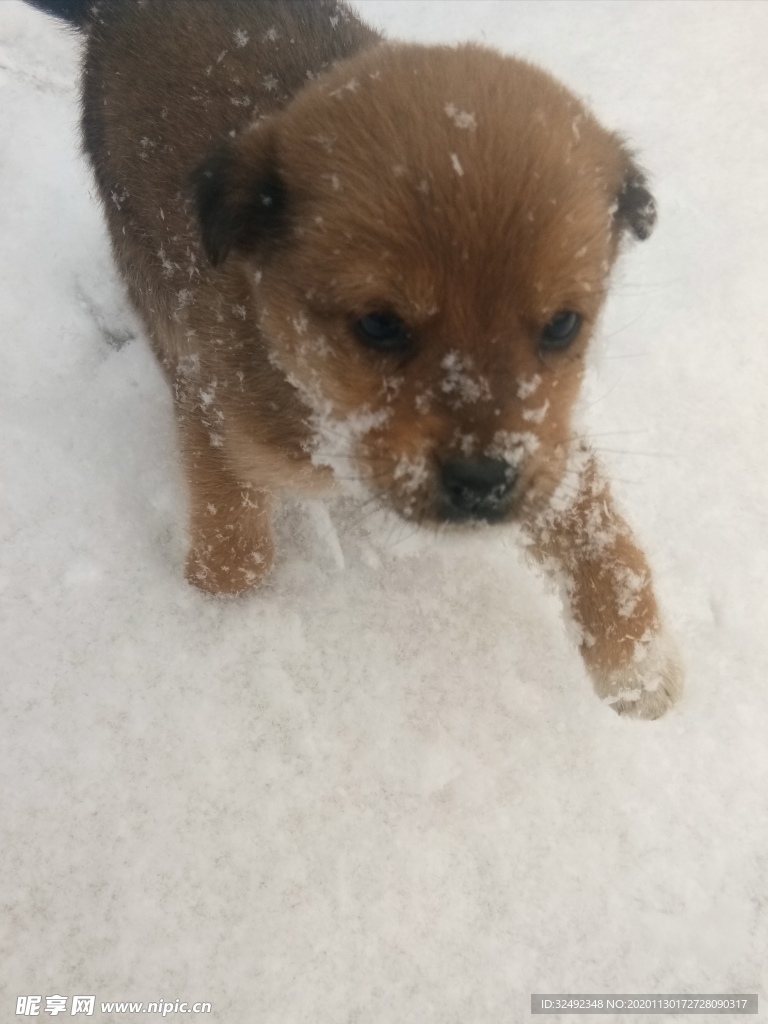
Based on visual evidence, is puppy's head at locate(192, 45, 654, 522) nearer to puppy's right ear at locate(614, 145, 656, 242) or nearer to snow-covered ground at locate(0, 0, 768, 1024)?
puppy's right ear at locate(614, 145, 656, 242)

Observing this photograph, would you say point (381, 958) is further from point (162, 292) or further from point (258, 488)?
point (162, 292)

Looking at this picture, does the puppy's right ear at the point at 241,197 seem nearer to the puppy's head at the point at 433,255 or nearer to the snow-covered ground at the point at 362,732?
the puppy's head at the point at 433,255

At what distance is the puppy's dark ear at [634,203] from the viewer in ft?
6.28

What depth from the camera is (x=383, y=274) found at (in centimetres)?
153

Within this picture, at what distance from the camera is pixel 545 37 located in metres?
3.90

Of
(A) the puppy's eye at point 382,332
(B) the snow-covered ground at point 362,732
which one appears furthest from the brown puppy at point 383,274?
(B) the snow-covered ground at point 362,732

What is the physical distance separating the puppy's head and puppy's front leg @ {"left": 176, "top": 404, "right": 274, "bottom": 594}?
1.97 feet

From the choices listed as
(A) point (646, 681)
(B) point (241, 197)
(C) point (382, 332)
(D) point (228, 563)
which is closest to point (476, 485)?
(C) point (382, 332)

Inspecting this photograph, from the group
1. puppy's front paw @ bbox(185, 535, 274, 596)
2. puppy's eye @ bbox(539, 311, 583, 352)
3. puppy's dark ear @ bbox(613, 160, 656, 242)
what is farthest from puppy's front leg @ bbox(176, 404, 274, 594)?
puppy's dark ear @ bbox(613, 160, 656, 242)

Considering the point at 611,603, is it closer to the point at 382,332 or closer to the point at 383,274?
the point at 382,332

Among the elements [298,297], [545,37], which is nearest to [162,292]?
[298,297]

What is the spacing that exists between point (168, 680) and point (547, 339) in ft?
5.26

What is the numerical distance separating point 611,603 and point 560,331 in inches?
34.6

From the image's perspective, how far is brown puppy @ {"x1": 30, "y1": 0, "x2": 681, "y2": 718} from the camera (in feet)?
5.01
